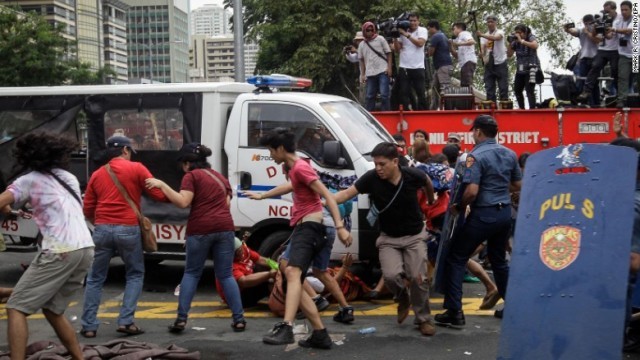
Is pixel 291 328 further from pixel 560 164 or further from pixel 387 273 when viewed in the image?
pixel 560 164

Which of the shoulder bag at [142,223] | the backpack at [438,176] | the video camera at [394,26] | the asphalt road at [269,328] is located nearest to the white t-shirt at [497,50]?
the video camera at [394,26]

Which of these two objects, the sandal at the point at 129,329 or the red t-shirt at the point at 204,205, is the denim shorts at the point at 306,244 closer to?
the red t-shirt at the point at 204,205

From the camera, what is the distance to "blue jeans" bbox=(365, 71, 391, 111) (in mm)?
12703

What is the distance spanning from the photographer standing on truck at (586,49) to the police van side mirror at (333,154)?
5.35 metres

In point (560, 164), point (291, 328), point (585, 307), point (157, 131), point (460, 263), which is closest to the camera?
point (585, 307)

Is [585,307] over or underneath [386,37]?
underneath

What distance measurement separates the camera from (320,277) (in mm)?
7594

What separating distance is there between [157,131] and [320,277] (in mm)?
2833

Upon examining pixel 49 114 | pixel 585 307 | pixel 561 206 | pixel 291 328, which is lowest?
pixel 291 328

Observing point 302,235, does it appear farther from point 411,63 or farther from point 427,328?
point 411,63

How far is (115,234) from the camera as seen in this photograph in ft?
24.4

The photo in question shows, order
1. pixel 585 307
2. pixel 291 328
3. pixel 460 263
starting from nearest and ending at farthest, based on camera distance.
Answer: pixel 585 307 → pixel 291 328 → pixel 460 263

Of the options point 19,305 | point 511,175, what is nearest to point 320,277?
point 511,175

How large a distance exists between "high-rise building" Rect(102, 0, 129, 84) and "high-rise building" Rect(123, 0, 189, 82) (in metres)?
14.8
